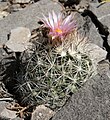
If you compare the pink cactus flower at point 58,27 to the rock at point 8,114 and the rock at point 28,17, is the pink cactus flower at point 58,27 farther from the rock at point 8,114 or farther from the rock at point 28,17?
the rock at point 28,17

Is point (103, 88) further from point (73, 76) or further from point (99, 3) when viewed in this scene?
point (99, 3)

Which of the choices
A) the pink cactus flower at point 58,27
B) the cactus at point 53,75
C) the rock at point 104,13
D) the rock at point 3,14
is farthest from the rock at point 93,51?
the rock at point 3,14

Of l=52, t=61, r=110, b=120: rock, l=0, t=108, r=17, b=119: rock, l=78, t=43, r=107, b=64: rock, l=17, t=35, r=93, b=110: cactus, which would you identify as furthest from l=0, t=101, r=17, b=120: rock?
l=78, t=43, r=107, b=64: rock

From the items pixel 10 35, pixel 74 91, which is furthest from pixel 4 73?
pixel 74 91

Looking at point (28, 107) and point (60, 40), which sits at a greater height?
point (60, 40)

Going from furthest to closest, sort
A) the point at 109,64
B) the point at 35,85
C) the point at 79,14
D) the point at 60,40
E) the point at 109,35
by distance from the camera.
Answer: the point at 79,14, the point at 109,35, the point at 109,64, the point at 35,85, the point at 60,40

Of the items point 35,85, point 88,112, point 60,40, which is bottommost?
point 88,112
